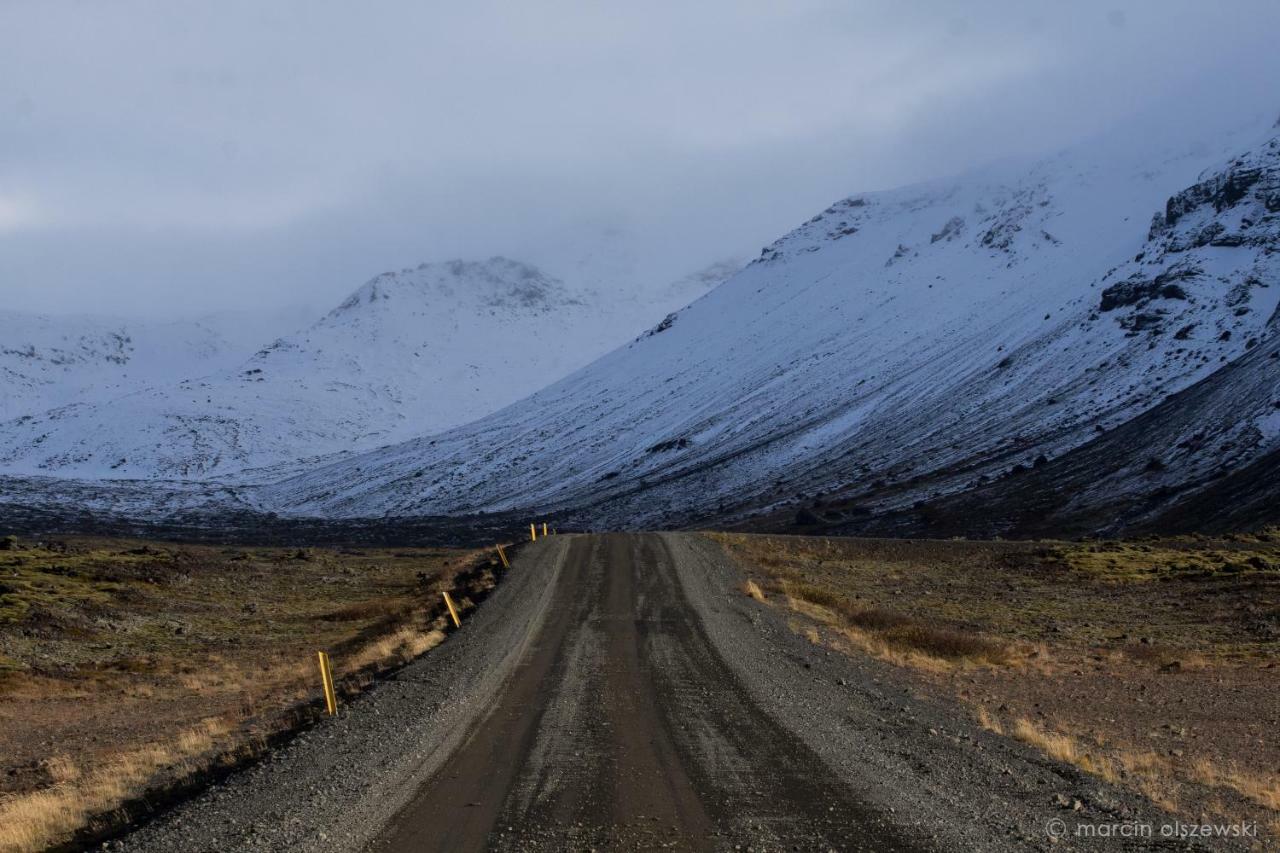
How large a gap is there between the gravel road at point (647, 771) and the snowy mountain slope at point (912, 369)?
63.3m

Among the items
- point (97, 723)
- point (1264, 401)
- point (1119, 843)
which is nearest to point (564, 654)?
point (97, 723)

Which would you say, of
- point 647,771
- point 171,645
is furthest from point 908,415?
point 647,771

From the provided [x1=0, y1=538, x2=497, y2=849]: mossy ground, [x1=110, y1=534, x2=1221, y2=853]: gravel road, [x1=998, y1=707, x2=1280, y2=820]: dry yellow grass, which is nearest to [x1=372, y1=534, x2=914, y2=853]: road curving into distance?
[x1=110, y1=534, x2=1221, y2=853]: gravel road

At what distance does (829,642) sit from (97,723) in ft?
51.7

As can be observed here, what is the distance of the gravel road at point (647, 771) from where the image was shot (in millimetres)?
9445

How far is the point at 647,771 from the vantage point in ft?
37.2

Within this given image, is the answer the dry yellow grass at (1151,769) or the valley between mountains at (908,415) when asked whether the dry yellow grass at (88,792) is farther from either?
the valley between mountains at (908,415)

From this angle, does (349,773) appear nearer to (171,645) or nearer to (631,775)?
(631,775)

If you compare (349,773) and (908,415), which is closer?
(349,773)

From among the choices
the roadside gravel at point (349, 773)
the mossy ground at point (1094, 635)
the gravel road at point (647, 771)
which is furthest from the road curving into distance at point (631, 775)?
the mossy ground at point (1094, 635)

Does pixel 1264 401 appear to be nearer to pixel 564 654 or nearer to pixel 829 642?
pixel 829 642

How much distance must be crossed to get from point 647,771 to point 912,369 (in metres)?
123

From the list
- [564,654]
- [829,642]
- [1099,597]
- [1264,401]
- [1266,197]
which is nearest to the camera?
[564,654]

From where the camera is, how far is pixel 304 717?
16359 mm
